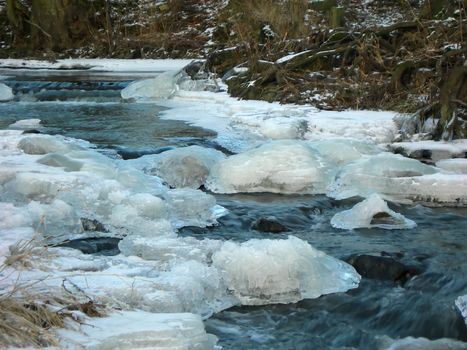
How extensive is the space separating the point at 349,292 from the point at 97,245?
2008mm

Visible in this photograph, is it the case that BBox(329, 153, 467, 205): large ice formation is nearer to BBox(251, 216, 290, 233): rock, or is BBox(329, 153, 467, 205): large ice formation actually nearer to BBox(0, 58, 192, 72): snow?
BBox(251, 216, 290, 233): rock

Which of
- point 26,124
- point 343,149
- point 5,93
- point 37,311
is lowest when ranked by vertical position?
point 5,93

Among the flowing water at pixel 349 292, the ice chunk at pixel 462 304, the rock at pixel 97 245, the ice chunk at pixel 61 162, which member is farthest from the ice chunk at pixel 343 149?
the ice chunk at pixel 462 304

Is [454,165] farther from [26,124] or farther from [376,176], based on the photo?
[26,124]

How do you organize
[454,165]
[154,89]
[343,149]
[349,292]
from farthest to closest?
[154,89] < [343,149] < [454,165] < [349,292]

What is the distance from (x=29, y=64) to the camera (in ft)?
73.9

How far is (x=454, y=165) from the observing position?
7.72 m

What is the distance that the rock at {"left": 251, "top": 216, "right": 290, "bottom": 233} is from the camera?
20.3 ft

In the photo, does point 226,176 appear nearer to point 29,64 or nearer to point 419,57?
point 419,57

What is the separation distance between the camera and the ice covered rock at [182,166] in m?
7.66

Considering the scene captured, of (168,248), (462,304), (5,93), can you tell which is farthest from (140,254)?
(5,93)

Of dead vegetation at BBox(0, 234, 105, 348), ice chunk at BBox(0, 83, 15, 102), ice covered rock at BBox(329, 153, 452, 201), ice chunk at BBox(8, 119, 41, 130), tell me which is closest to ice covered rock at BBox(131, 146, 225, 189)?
ice covered rock at BBox(329, 153, 452, 201)

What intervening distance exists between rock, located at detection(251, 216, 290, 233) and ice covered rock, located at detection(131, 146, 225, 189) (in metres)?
1.53

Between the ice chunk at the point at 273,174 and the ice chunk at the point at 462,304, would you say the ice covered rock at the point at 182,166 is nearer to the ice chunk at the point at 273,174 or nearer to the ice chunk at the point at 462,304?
the ice chunk at the point at 273,174
